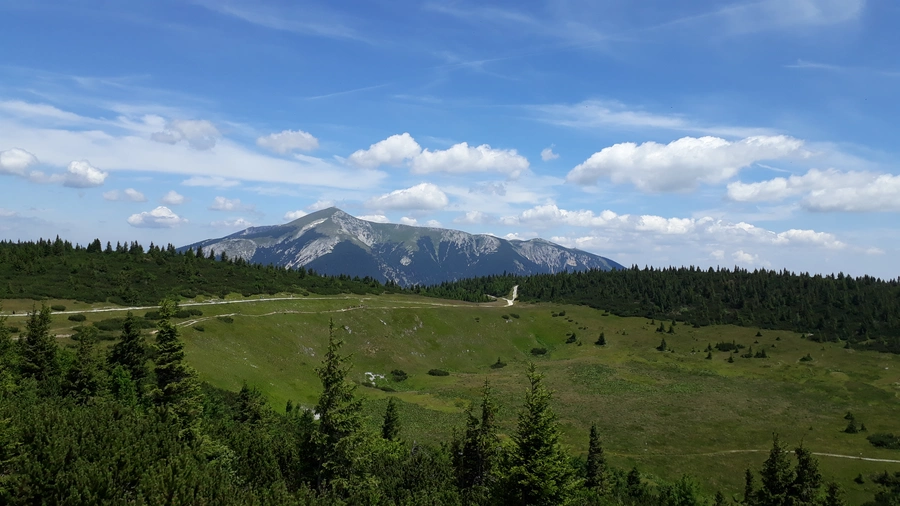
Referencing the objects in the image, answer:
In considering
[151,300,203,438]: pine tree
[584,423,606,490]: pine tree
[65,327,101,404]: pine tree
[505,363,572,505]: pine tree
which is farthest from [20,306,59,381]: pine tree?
[584,423,606,490]: pine tree

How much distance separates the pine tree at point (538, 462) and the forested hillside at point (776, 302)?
139161 mm

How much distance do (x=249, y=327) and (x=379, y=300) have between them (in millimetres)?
52118

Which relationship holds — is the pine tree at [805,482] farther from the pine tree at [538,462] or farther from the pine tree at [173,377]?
the pine tree at [173,377]

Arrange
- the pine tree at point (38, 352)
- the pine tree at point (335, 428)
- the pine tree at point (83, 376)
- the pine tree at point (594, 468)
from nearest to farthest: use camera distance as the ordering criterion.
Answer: the pine tree at point (335, 428) < the pine tree at point (83, 376) < the pine tree at point (38, 352) < the pine tree at point (594, 468)

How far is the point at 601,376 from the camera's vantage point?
321ft

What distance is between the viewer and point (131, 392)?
3659cm

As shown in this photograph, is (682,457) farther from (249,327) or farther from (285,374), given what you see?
(249,327)

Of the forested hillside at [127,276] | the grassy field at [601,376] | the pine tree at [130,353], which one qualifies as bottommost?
the grassy field at [601,376]

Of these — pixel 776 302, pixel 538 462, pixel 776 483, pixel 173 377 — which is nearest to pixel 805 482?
pixel 776 483

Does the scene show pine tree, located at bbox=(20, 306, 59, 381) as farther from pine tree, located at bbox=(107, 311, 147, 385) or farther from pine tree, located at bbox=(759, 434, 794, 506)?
pine tree, located at bbox=(759, 434, 794, 506)

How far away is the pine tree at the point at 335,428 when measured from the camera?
23.0 m

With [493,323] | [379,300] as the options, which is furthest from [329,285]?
[493,323]

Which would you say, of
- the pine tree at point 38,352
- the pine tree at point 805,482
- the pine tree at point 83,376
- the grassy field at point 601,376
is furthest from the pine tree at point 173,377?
the pine tree at point 805,482

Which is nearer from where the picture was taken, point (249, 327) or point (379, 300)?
point (249, 327)
